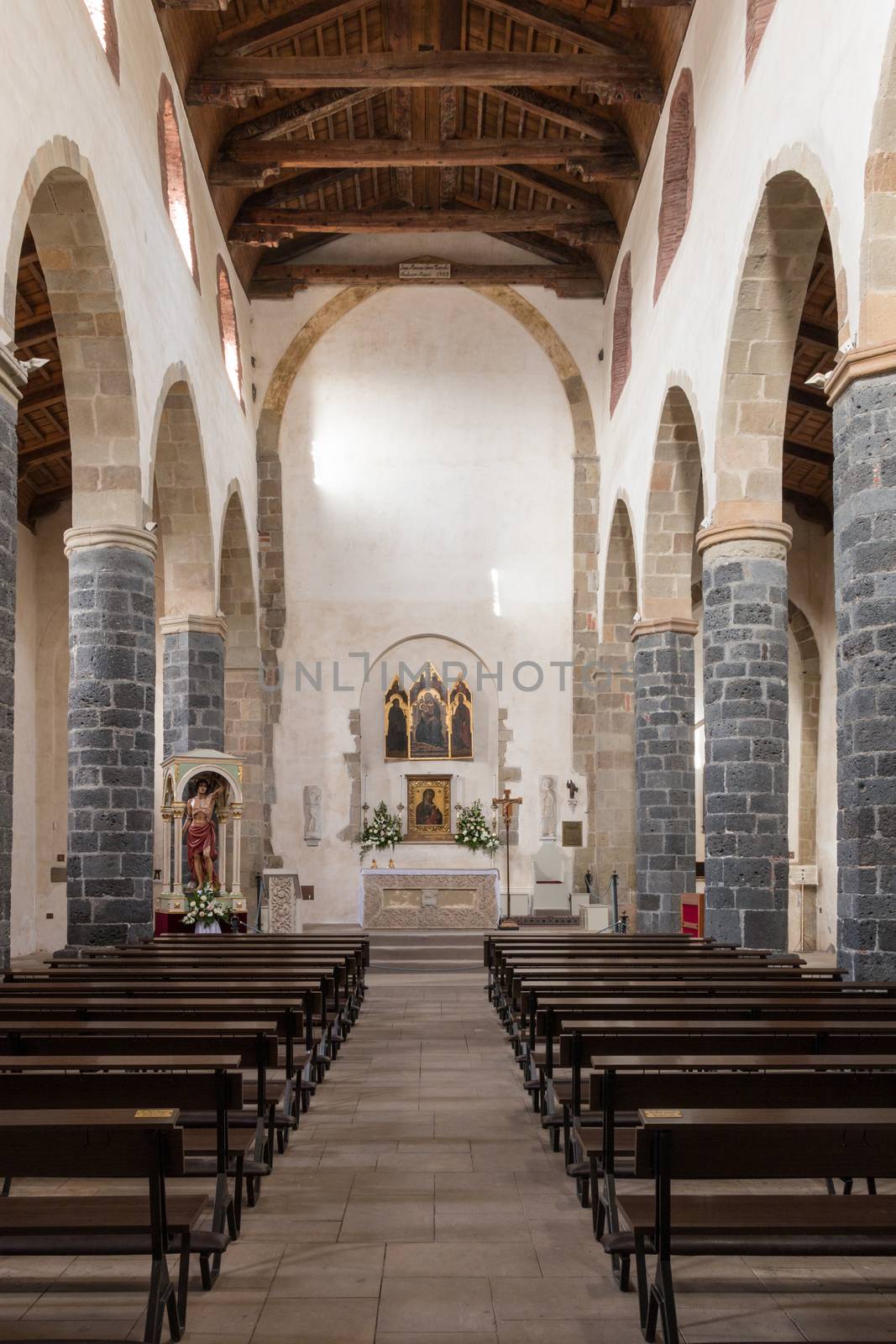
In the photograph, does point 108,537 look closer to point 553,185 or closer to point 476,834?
point 476,834

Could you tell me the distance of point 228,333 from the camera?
60.9 ft

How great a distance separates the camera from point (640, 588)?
14914 millimetres

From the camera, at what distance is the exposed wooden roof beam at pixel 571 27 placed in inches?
576

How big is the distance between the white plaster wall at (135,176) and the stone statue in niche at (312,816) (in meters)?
5.22

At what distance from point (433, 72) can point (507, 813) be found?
9.54 m

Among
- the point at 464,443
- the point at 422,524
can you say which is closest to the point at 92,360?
the point at 422,524

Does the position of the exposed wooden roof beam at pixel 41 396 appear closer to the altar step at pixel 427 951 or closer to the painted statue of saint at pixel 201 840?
the painted statue of saint at pixel 201 840

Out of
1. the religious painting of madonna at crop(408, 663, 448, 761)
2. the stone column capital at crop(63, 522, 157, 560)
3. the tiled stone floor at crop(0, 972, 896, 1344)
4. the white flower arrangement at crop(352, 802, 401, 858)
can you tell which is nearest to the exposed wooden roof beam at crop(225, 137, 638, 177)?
the stone column capital at crop(63, 522, 157, 560)

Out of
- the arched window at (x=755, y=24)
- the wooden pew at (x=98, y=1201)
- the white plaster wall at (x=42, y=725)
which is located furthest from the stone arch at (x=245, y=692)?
the wooden pew at (x=98, y=1201)

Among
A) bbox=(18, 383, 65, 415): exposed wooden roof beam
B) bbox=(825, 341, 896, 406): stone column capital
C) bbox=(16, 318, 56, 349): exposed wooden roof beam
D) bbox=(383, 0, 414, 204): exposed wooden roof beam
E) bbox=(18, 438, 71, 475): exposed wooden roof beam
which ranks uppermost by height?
bbox=(383, 0, 414, 204): exposed wooden roof beam

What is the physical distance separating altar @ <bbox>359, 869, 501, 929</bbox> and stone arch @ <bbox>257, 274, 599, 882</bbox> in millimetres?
2200

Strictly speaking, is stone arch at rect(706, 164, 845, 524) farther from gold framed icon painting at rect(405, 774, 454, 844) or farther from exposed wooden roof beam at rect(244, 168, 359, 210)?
gold framed icon painting at rect(405, 774, 454, 844)

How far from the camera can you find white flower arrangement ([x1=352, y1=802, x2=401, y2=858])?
64.8 ft

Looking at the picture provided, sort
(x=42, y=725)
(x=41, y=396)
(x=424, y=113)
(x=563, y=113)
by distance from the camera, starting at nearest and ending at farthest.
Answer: (x=41, y=396) → (x=563, y=113) → (x=424, y=113) → (x=42, y=725)
